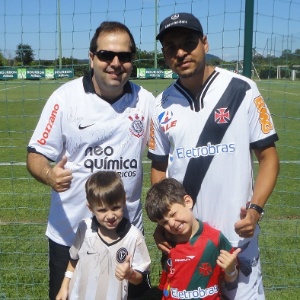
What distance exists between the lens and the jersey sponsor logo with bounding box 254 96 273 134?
3.00 meters

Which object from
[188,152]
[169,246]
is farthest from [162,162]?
[169,246]

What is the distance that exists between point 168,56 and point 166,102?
0.83ft

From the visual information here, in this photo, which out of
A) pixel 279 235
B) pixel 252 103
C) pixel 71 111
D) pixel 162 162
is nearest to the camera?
pixel 252 103

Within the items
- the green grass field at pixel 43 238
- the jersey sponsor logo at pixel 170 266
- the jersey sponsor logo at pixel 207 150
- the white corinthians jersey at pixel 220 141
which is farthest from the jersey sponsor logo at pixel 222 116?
the green grass field at pixel 43 238

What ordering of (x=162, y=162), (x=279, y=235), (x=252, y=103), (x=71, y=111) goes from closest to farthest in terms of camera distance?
(x=252, y=103), (x=162, y=162), (x=71, y=111), (x=279, y=235)

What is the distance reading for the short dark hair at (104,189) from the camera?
3.12 meters

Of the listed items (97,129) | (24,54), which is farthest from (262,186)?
(24,54)

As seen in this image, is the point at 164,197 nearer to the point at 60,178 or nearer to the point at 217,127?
the point at 217,127

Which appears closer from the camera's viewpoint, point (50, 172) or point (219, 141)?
point (219, 141)

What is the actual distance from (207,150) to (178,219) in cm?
39

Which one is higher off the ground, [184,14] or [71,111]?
[184,14]

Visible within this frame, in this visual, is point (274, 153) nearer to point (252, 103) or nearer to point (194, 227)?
point (252, 103)

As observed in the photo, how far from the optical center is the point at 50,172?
→ 3.15 m

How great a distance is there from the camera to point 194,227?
9.93 feet
